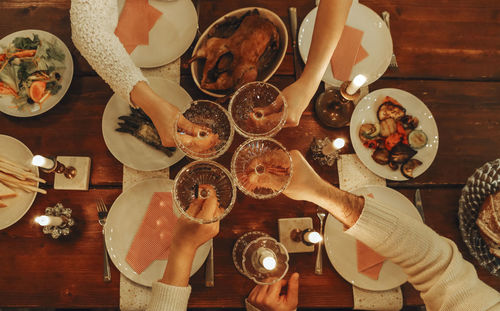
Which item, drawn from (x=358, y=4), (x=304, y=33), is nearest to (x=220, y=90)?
(x=304, y=33)

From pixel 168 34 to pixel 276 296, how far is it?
1.38m

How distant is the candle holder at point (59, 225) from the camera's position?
56.4 inches

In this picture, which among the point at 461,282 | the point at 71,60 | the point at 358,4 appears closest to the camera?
the point at 461,282

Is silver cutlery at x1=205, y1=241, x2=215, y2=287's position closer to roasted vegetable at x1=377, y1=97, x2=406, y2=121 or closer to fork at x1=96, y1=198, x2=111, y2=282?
fork at x1=96, y1=198, x2=111, y2=282

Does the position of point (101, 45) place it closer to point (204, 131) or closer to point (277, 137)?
point (204, 131)

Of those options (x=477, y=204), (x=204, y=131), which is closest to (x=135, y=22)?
(x=204, y=131)

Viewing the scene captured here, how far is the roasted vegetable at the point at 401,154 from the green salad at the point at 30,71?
1.70 meters

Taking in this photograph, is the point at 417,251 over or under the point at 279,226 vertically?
over

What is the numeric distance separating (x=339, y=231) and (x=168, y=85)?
3.62 ft

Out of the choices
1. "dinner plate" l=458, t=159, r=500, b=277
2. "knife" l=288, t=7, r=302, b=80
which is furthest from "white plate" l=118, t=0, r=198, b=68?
"dinner plate" l=458, t=159, r=500, b=277

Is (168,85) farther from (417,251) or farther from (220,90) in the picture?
(417,251)

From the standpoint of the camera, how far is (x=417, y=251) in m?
1.33

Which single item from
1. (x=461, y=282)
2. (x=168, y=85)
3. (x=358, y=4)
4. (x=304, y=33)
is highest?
(x=358, y=4)

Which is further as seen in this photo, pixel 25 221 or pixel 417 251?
pixel 25 221
